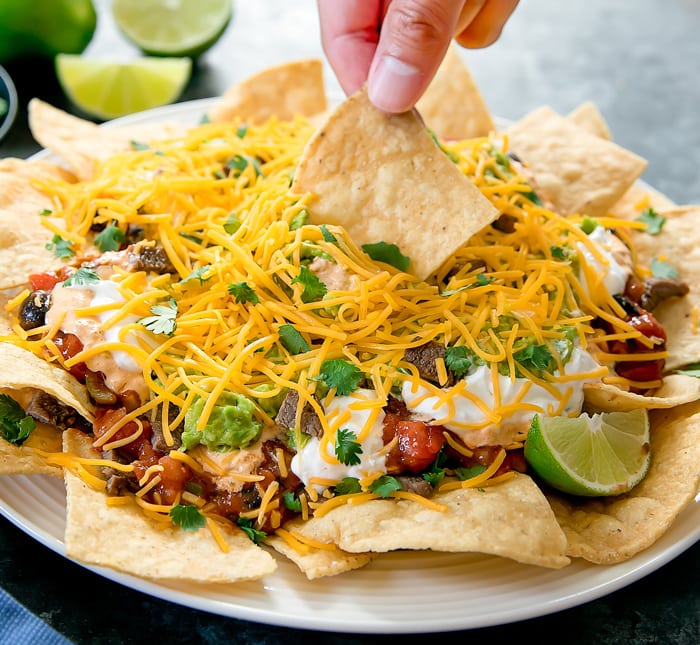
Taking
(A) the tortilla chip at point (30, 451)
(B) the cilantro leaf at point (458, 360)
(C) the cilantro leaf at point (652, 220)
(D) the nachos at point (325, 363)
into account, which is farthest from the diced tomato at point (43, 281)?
(C) the cilantro leaf at point (652, 220)

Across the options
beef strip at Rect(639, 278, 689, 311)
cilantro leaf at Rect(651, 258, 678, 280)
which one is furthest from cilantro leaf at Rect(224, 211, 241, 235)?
cilantro leaf at Rect(651, 258, 678, 280)

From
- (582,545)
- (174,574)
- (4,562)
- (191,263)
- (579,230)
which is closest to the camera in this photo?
(174,574)

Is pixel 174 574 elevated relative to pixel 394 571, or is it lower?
elevated

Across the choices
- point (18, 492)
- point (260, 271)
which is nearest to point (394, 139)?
point (260, 271)

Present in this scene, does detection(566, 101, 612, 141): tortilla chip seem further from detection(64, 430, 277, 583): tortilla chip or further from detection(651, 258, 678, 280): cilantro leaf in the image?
detection(64, 430, 277, 583): tortilla chip

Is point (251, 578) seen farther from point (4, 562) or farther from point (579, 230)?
point (579, 230)

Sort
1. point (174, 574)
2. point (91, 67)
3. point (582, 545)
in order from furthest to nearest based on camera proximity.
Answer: point (91, 67), point (582, 545), point (174, 574)
